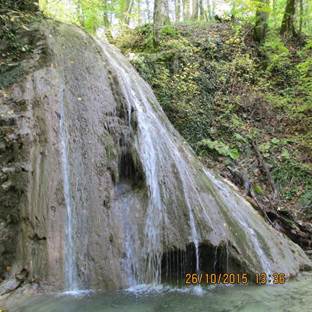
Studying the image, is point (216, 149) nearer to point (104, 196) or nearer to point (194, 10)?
point (104, 196)

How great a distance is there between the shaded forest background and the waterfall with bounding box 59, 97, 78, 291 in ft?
5.11

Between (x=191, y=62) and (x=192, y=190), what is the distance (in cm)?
585

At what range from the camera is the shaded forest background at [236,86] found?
326 inches

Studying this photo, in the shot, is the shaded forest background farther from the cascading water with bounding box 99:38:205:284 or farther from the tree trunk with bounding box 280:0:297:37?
the cascading water with bounding box 99:38:205:284

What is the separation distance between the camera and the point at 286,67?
1362cm

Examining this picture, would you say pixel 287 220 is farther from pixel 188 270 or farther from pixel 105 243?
pixel 105 243

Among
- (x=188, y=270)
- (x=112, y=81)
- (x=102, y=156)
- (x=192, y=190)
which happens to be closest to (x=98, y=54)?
(x=112, y=81)

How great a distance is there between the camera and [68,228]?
18.3ft

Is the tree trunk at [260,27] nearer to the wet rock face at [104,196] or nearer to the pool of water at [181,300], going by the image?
the wet rock face at [104,196]

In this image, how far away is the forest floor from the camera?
30.8ft

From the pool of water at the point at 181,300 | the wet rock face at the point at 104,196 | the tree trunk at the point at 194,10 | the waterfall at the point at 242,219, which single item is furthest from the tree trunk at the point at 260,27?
the pool of water at the point at 181,300

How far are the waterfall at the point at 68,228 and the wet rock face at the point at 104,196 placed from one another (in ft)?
0.13
